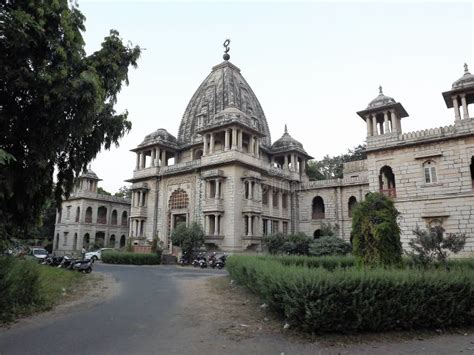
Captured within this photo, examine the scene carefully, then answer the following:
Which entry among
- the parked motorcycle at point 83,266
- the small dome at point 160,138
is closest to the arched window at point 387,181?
the parked motorcycle at point 83,266

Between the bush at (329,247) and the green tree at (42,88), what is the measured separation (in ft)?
67.5

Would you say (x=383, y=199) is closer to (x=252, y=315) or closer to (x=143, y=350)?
(x=252, y=315)

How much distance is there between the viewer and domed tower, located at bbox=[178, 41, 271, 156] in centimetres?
3123

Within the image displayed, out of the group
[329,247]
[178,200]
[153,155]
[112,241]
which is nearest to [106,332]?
[329,247]

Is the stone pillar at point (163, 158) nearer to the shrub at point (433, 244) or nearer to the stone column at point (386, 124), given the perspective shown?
the stone column at point (386, 124)

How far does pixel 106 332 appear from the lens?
6824 millimetres

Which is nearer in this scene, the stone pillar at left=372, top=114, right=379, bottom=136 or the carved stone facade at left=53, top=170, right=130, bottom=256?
the stone pillar at left=372, top=114, right=379, bottom=136

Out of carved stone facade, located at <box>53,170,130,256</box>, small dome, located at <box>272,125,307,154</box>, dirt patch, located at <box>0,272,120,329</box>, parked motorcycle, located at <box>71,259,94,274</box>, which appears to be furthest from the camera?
carved stone facade, located at <box>53,170,130,256</box>

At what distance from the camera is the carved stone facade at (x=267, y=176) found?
814 inches

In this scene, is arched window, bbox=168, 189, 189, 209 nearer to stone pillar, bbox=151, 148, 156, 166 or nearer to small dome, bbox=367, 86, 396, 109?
stone pillar, bbox=151, 148, 156, 166

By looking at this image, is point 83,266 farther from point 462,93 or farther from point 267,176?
point 462,93

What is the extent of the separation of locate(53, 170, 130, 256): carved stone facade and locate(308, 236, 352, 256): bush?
27.8 m

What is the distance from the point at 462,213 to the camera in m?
19.7

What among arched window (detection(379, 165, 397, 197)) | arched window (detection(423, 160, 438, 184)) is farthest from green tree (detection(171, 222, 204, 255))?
arched window (detection(423, 160, 438, 184))
